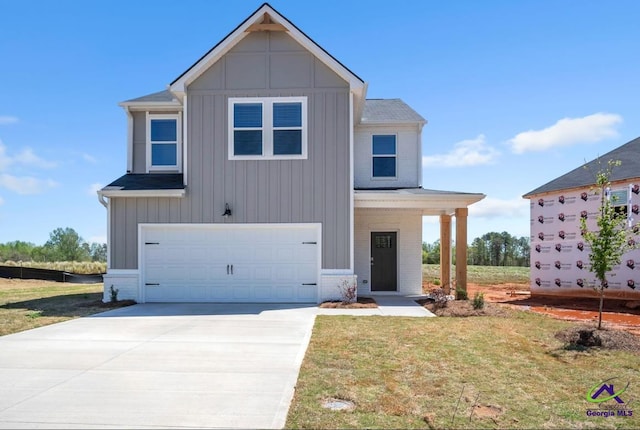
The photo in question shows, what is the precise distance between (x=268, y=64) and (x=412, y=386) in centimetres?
995

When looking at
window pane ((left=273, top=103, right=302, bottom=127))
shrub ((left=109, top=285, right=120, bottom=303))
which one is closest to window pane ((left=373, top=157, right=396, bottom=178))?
window pane ((left=273, top=103, right=302, bottom=127))

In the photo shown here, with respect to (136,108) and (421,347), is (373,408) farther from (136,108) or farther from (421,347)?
(136,108)

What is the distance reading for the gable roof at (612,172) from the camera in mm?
13938

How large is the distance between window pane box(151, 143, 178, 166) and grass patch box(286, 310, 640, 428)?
805 centimetres

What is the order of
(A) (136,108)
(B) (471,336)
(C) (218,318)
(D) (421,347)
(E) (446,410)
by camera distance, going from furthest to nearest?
1. (A) (136,108)
2. (C) (218,318)
3. (B) (471,336)
4. (D) (421,347)
5. (E) (446,410)

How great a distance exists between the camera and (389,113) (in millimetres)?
15398

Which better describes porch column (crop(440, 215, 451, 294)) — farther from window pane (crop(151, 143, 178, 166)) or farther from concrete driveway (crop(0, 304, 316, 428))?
window pane (crop(151, 143, 178, 166))

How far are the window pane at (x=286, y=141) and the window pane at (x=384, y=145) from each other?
362cm

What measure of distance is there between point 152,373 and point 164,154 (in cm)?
946

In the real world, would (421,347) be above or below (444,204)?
below

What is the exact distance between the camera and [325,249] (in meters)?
12.1

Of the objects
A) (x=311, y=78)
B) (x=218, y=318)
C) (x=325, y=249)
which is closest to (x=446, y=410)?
(x=218, y=318)

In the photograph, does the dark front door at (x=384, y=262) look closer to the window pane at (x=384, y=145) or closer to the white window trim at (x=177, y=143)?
the window pane at (x=384, y=145)

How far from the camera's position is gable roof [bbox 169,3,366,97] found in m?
12.0
